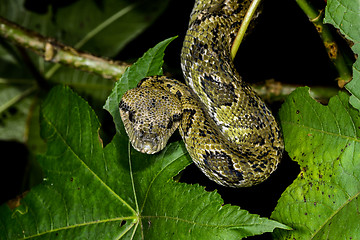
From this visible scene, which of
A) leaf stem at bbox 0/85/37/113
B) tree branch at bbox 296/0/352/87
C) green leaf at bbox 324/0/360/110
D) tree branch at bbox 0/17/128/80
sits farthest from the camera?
leaf stem at bbox 0/85/37/113

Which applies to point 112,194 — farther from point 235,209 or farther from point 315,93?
point 315,93

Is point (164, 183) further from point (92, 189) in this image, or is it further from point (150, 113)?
point (150, 113)

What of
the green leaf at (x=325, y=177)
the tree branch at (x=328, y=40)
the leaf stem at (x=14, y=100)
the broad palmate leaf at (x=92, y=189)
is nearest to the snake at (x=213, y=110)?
the broad palmate leaf at (x=92, y=189)

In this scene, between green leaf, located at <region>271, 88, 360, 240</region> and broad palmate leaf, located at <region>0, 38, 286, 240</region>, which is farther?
broad palmate leaf, located at <region>0, 38, 286, 240</region>

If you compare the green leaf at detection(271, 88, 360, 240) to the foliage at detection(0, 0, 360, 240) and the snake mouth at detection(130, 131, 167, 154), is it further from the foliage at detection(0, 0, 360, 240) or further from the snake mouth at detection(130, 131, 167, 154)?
the snake mouth at detection(130, 131, 167, 154)

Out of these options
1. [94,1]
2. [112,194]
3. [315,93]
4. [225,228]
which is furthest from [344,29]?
[94,1]

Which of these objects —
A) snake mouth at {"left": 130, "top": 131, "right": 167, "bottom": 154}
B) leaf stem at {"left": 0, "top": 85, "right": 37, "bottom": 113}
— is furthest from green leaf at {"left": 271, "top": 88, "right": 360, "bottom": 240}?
leaf stem at {"left": 0, "top": 85, "right": 37, "bottom": 113}
